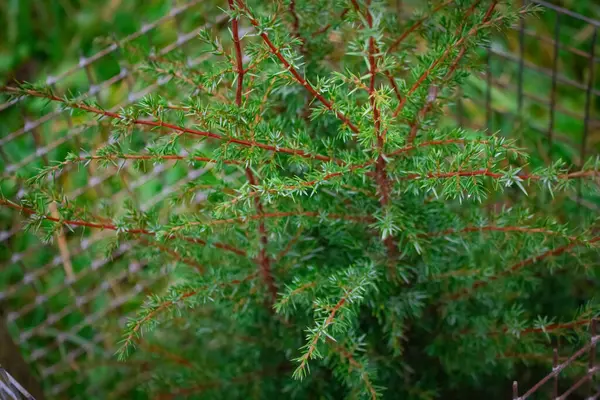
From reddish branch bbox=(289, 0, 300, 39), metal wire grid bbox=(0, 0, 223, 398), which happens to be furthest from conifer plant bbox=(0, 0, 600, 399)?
metal wire grid bbox=(0, 0, 223, 398)

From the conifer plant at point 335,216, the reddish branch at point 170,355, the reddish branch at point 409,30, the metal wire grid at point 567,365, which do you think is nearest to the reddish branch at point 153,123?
the conifer plant at point 335,216

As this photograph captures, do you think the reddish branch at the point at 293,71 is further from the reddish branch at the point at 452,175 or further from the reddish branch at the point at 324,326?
the reddish branch at the point at 324,326

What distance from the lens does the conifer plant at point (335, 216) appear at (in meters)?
0.72

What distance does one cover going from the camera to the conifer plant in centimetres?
72

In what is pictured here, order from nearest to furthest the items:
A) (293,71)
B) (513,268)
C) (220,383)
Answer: (293,71) < (513,268) < (220,383)

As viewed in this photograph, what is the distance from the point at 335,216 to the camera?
84 cm

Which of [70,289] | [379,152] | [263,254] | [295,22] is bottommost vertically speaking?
[70,289]

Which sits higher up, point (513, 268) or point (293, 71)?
point (293, 71)

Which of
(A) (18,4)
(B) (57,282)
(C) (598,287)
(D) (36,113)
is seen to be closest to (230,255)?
(C) (598,287)

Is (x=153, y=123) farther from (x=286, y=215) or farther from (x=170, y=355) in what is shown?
(x=170, y=355)

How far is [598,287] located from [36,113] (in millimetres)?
1296

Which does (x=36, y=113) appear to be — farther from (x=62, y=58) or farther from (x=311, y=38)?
(x=311, y=38)

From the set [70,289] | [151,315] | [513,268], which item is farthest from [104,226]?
[70,289]

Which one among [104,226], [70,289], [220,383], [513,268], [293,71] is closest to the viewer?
[293,71]
